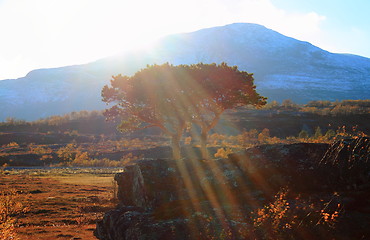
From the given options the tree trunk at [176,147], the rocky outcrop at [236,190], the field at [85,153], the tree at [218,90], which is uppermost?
the tree at [218,90]

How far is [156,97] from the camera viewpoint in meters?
22.8

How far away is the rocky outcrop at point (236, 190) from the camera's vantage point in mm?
5637

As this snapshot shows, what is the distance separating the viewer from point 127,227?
6.38 m

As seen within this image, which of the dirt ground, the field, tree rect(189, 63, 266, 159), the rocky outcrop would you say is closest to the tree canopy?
tree rect(189, 63, 266, 159)

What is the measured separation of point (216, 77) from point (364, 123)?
5513 cm

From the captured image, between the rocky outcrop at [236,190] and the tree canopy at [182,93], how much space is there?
42.8 ft

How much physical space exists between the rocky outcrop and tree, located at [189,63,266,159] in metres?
13.0

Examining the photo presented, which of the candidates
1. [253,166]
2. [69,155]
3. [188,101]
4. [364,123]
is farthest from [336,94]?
[253,166]

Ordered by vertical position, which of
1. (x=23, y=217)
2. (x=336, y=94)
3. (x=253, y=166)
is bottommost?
(x=336, y=94)

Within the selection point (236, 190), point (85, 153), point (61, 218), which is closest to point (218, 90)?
point (61, 218)

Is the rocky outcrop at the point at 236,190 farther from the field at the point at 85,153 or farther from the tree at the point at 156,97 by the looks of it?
the tree at the point at 156,97

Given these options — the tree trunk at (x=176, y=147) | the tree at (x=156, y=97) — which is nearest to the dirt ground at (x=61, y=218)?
the tree trunk at (x=176, y=147)

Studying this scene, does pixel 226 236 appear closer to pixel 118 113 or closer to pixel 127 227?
pixel 127 227

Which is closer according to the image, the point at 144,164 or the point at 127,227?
the point at 127,227
